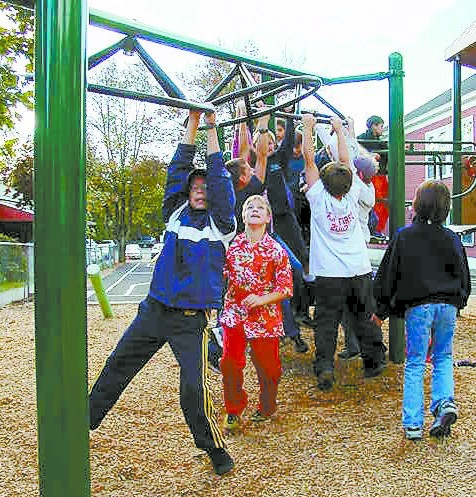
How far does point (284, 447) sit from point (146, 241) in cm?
4601

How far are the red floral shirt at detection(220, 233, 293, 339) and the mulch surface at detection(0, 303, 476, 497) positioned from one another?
66 centimetres

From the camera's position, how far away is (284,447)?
352cm

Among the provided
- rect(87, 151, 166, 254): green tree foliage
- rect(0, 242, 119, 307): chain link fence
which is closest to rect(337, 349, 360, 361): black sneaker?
rect(0, 242, 119, 307): chain link fence

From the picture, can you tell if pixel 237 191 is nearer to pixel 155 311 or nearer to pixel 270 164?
pixel 270 164

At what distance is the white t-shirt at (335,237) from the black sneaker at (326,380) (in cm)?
67

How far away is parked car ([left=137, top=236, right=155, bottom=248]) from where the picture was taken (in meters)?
45.7

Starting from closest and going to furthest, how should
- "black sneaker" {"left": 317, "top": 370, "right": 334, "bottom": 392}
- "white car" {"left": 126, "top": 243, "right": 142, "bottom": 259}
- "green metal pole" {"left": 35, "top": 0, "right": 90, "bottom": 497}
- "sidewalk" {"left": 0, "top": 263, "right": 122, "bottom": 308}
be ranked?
1. "green metal pole" {"left": 35, "top": 0, "right": 90, "bottom": 497}
2. "black sneaker" {"left": 317, "top": 370, "right": 334, "bottom": 392}
3. "sidewalk" {"left": 0, "top": 263, "right": 122, "bottom": 308}
4. "white car" {"left": 126, "top": 243, "right": 142, "bottom": 259}

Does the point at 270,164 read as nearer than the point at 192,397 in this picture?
No

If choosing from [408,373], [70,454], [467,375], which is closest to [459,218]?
[467,375]

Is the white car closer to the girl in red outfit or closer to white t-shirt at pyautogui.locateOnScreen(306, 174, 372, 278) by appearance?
white t-shirt at pyautogui.locateOnScreen(306, 174, 372, 278)

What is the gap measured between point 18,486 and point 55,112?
201 cm

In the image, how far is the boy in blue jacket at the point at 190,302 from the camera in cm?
301

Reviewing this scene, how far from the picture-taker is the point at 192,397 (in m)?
2.97

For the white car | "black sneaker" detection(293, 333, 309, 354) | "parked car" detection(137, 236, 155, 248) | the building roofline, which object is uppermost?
the building roofline
